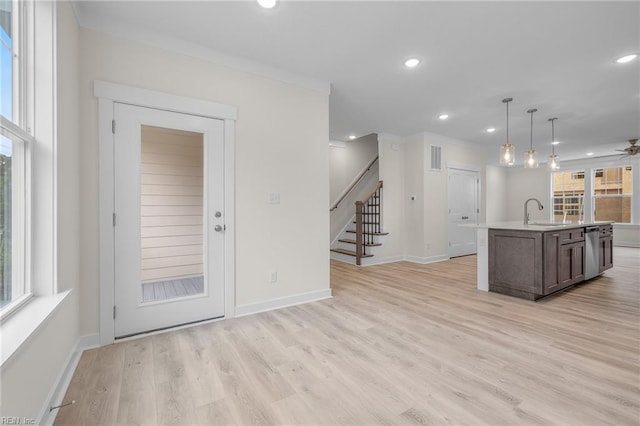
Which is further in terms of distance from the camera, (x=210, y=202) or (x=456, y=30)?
(x=210, y=202)

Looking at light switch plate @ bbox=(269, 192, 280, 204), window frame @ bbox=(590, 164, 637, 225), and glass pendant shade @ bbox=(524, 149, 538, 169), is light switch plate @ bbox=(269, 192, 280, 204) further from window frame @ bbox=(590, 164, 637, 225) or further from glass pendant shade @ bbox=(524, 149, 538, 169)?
window frame @ bbox=(590, 164, 637, 225)

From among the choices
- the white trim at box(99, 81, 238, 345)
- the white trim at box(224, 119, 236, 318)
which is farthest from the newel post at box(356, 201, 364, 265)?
the white trim at box(99, 81, 238, 345)

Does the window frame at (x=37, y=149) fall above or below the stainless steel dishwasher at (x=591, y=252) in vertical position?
above

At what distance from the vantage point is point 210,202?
2.79 m

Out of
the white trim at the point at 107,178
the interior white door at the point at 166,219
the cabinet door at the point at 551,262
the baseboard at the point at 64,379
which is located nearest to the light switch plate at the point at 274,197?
the interior white door at the point at 166,219

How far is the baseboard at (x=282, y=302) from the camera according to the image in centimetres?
299

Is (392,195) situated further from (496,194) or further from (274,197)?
(496,194)

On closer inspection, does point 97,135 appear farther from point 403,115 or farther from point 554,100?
point 554,100

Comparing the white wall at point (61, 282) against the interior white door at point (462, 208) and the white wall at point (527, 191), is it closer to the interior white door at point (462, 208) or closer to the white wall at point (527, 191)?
the interior white door at point (462, 208)

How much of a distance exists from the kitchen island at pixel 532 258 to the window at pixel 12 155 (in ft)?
14.6

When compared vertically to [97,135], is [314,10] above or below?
above

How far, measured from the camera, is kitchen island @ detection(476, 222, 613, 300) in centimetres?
340

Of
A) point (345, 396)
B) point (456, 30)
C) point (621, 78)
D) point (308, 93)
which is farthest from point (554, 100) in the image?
point (345, 396)

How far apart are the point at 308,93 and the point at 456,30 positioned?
1633 mm
